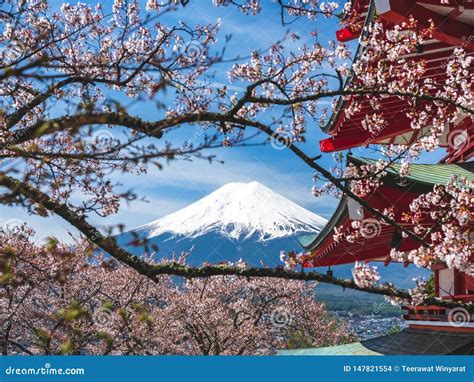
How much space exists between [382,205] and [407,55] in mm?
2411

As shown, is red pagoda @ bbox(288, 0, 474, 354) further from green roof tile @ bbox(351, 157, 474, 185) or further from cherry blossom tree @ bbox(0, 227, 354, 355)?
cherry blossom tree @ bbox(0, 227, 354, 355)

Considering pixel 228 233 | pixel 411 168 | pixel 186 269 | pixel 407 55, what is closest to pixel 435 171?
pixel 411 168

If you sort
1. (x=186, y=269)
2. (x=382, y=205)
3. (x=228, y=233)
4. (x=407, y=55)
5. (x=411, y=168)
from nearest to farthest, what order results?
(x=186, y=269) < (x=407, y=55) < (x=382, y=205) < (x=411, y=168) < (x=228, y=233)

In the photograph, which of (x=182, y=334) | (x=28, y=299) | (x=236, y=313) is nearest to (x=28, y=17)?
(x=28, y=299)

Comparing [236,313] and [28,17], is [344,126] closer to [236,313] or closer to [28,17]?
[28,17]

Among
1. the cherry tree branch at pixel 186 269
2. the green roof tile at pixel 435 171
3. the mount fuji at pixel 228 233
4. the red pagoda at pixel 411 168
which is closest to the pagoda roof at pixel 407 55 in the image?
the red pagoda at pixel 411 168

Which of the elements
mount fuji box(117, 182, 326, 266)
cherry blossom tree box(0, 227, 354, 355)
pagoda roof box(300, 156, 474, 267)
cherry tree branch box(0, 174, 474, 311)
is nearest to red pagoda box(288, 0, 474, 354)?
pagoda roof box(300, 156, 474, 267)

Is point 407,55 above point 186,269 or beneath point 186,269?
above

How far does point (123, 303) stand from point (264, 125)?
1493cm

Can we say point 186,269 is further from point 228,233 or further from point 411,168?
point 228,233

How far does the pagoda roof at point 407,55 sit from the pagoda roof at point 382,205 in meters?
0.69

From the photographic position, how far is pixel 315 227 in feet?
276

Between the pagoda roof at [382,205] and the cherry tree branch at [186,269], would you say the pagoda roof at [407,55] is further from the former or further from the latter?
the cherry tree branch at [186,269]

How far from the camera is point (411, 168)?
9352 mm
